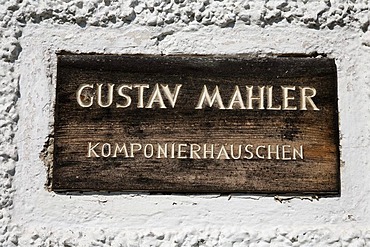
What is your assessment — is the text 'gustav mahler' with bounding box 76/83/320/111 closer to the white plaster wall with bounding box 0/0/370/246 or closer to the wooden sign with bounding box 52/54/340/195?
the wooden sign with bounding box 52/54/340/195

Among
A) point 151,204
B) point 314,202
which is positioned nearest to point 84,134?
point 151,204

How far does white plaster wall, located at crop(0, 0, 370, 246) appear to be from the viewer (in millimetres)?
2117

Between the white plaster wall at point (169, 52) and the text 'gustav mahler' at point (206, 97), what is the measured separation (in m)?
0.12

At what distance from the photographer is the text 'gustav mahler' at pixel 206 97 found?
219cm

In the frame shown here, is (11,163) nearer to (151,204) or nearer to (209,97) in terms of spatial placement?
(151,204)

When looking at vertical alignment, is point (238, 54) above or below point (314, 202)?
above

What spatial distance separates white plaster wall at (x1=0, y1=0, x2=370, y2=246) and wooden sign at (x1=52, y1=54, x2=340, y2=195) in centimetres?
4

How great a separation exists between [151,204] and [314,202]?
483mm

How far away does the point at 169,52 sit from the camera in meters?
2.23

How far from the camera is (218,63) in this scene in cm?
222

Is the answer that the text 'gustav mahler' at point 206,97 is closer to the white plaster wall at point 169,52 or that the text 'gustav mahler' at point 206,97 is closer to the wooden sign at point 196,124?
the wooden sign at point 196,124

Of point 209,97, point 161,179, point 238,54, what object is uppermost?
point 238,54

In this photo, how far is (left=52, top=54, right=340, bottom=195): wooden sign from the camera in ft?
7.03

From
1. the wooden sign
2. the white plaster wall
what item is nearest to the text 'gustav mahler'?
the wooden sign
